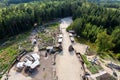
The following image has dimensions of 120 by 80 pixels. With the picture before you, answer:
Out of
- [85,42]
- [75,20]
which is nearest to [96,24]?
[75,20]

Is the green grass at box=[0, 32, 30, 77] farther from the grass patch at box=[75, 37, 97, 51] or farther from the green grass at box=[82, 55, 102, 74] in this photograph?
the green grass at box=[82, 55, 102, 74]

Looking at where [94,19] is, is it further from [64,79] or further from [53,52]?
[64,79]

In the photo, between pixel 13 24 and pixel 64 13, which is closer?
pixel 13 24

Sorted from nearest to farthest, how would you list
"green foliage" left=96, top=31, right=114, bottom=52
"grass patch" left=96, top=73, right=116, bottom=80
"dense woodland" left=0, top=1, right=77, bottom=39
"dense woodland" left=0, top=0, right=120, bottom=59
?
"grass patch" left=96, top=73, right=116, bottom=80 → "green foliage" left=96, top=31, right=114, bottom=52 → "dense woodland" left=0, top=0, right=120, bottom=59 → "dense woodland" left=0, top=1, right=77, bottom=39

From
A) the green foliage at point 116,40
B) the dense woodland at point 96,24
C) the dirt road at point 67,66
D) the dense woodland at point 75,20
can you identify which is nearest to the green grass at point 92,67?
the dirt road at point 67,66

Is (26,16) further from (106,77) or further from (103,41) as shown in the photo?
(106,77)

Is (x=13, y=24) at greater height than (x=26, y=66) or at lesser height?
greater

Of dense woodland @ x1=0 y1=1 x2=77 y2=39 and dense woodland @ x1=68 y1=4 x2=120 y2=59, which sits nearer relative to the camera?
dense woodland @ x1=68 y1=4 x2=120 y2=59

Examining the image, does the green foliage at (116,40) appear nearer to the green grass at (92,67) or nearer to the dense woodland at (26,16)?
the green grass at (92,67)

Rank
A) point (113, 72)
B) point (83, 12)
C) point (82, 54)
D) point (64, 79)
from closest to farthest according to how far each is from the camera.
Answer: point (64, 79), point (113, 72), point (82, 54), point (83, 12)

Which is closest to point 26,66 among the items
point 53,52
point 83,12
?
point 53,52

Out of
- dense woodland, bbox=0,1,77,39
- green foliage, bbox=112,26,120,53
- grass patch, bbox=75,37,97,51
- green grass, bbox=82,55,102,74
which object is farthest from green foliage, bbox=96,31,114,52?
dense woodland, bbox=0,1,77,39
